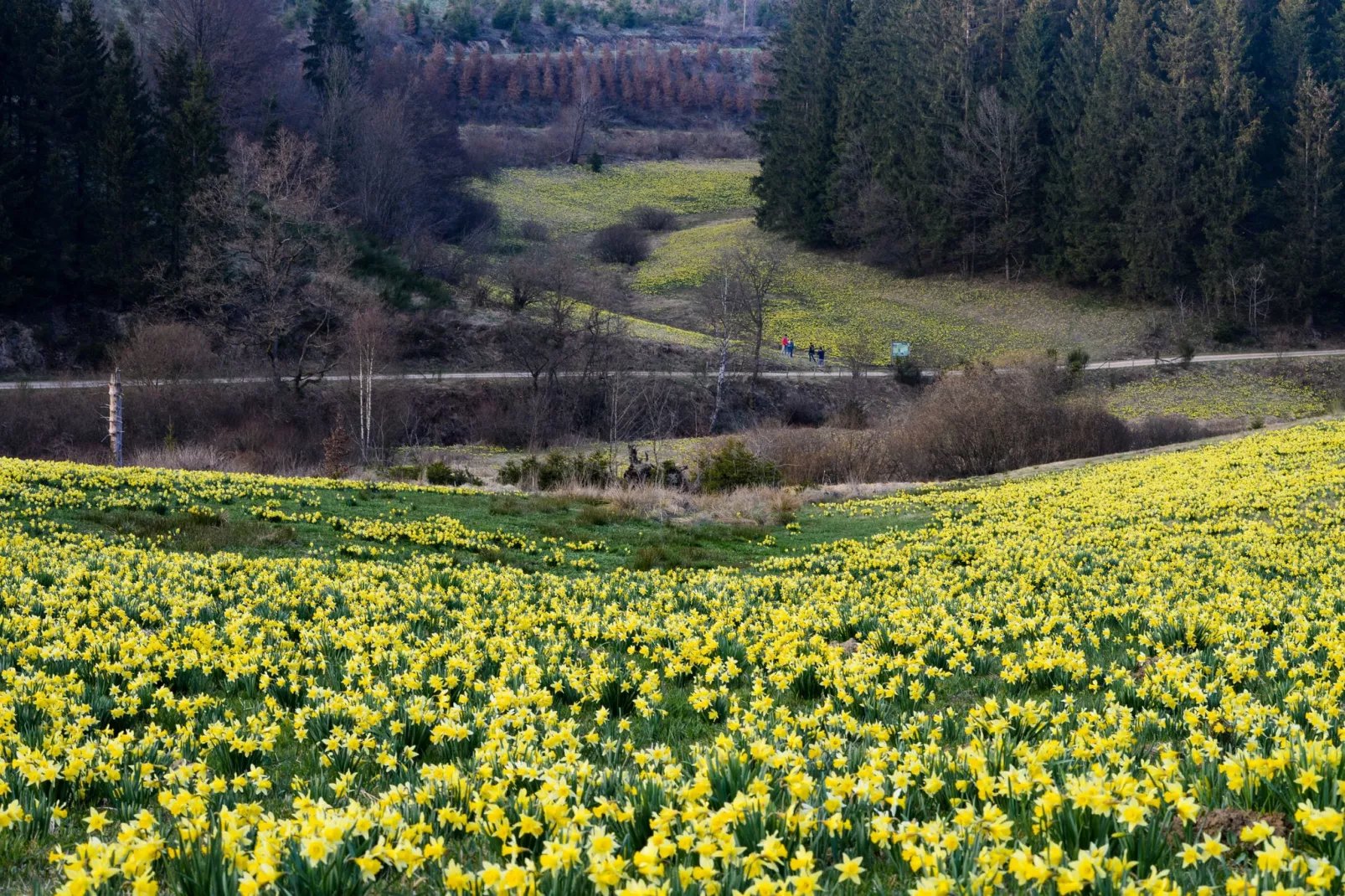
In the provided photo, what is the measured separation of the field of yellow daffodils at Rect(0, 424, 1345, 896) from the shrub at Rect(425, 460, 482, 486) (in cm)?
1944

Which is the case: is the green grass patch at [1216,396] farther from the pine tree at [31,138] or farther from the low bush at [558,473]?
the pine tree at [31,138]

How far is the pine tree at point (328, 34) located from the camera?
307ft

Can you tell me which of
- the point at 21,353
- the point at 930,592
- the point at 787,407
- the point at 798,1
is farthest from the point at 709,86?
the point at 930,592

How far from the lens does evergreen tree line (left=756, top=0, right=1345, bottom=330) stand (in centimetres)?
6612

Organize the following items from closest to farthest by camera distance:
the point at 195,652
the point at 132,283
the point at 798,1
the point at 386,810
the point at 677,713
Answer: the point at 386,810 → the point at 677,713 → the point at 195,652 → the point at 132,283 → the point at 798,1

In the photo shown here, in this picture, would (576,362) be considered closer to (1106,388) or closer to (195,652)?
(1106,388)

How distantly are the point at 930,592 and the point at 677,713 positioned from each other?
6251mm

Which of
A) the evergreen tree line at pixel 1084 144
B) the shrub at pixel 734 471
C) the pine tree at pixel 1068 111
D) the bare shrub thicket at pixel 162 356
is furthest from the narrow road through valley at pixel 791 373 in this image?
the shrub at pixel 734 471

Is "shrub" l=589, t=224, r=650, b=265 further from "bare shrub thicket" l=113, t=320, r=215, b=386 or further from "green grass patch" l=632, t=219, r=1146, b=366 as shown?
"bare shrub thicket" l=113, t=320, r=215, b=386

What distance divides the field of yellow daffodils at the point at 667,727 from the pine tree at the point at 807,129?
8122cm

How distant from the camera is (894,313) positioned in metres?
75.9

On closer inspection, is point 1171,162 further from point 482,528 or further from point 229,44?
point 229,44

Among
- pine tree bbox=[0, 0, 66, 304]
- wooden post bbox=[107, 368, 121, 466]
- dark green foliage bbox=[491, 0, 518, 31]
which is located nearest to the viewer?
wooden post bbox=[107, 368, 121, 466]

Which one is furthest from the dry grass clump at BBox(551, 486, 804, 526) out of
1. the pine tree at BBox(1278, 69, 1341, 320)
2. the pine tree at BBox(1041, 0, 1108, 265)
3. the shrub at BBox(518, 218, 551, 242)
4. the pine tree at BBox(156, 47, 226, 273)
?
the shrub at BBox(518, 218, 551, 242)
